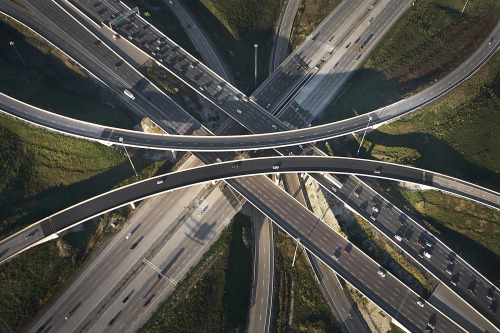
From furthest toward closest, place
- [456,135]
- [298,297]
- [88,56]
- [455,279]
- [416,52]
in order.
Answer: [416,52] → [88,56] → [456,135] → [298,297] → [455,279]

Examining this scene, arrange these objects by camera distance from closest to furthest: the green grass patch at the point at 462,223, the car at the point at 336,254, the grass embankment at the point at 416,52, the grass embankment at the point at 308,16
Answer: the car at the point at 336,254 < the green grass patch at the point at 462,223 < the grass embankment at the point at 416,52 < the grass embankment at the point at 308,16

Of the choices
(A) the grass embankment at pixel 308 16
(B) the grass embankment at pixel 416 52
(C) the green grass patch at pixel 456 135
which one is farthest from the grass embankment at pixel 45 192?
(C) the green grass patch at pixel 456 135

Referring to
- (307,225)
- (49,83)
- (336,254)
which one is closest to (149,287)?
(307,225)

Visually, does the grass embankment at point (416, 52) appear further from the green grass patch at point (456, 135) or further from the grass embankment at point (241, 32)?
the grass embankment at point (241, 32)

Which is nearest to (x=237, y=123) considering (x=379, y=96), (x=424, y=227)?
(x=379, y=96)

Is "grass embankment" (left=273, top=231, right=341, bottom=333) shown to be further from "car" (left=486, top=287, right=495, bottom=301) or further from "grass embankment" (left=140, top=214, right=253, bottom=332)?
"car" (left=486, top=287, right=495, bottom=301)

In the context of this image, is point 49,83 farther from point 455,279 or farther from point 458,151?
point 458,151
